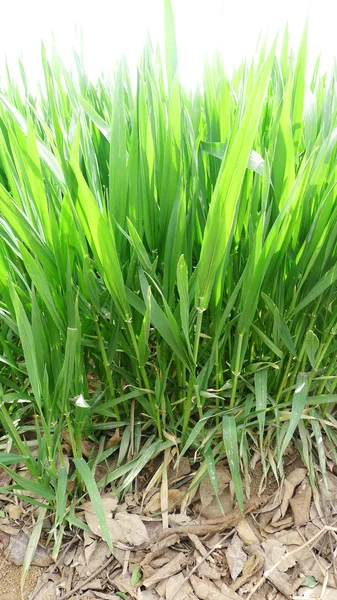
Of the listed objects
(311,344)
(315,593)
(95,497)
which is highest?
(311,344)

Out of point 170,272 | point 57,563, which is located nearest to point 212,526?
point 57,563

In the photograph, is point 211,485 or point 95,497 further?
point 211,485

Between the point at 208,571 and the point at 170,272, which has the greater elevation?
the point at 170,272

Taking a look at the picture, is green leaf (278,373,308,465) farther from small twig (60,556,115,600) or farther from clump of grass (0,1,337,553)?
small twig (60,556,115,600)

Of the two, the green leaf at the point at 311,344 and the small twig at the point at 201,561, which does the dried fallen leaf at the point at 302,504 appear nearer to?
→ the small twig at the point at 201,561

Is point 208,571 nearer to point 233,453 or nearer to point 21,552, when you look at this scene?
point 233,453
